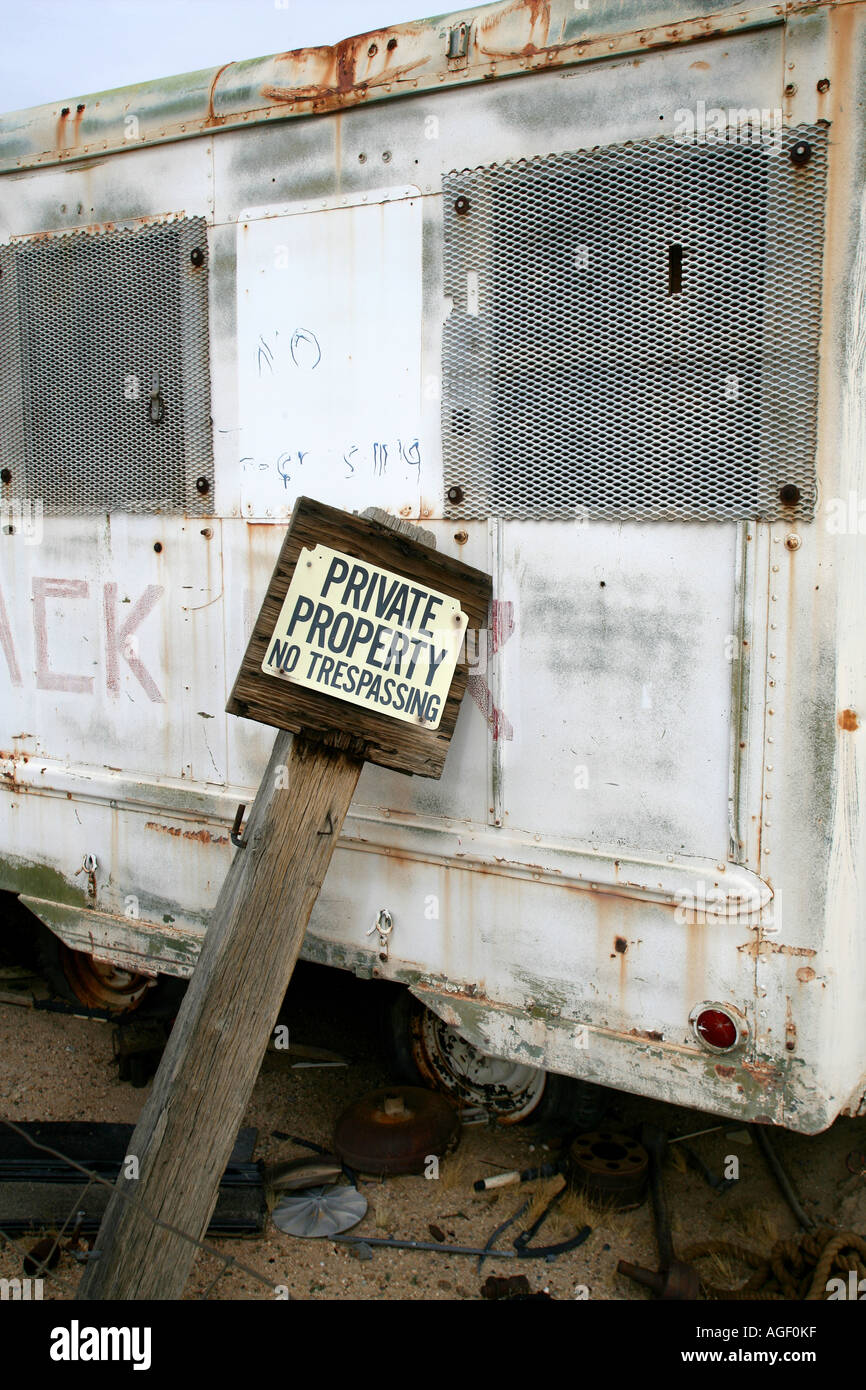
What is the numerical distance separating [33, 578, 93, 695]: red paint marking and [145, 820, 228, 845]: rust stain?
50 centimetres

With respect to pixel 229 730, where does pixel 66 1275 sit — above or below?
below

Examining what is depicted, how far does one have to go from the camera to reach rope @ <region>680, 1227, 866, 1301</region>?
304 cm

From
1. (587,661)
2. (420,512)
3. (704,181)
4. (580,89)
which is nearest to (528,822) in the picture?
(587,661)

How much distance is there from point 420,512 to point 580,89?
111 cm

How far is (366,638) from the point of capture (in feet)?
9.50

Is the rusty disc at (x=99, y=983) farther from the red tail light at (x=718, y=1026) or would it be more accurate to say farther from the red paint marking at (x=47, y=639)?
the red tail light at (x=718, y=1026)

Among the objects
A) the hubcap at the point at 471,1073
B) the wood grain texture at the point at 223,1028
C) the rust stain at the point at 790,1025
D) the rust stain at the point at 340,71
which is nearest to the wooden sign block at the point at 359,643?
the wood grain texture at the point at 223,1028

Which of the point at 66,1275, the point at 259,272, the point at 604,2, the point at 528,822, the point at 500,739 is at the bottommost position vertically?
the point at 66,1275

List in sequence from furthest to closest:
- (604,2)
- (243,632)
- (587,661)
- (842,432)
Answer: (243,632) < (587,661) < (604,2) < (842,432)

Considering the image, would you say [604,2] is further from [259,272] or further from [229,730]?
[229,730]

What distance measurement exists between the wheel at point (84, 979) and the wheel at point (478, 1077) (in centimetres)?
134

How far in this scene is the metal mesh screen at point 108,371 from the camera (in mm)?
3477

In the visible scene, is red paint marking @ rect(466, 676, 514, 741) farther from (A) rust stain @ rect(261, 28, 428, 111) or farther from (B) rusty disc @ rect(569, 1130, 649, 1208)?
(A) rust stain @ rect(261, 28, 428, 111)

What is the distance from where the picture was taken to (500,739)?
3.05 m
